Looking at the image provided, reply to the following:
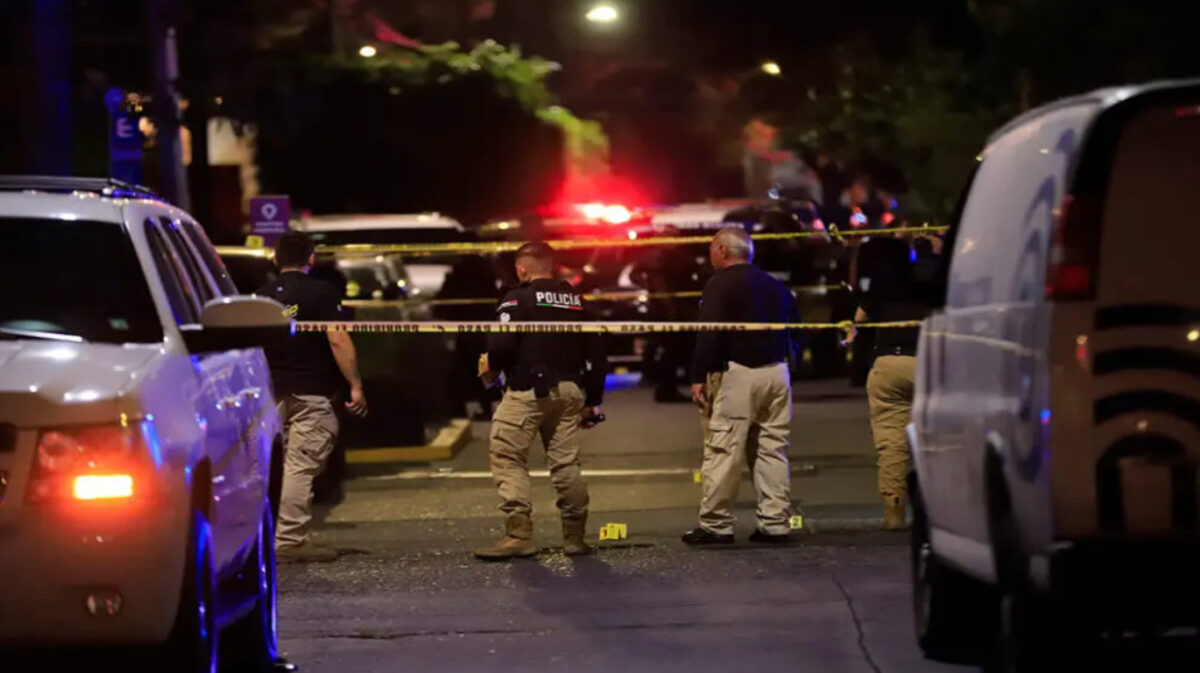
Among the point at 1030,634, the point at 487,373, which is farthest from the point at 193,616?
the point at 487,373

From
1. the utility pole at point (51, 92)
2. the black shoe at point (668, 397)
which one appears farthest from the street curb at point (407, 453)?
the black shoe at point (668, 397)

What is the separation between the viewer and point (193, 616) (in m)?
6.84

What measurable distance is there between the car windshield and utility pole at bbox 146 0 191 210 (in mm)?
16764

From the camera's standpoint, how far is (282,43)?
31656 millimetres

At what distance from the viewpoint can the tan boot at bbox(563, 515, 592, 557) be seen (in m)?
12.4

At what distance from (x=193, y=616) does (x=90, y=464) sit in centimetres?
63

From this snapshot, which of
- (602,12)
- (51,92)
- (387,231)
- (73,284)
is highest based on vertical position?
(602,12)

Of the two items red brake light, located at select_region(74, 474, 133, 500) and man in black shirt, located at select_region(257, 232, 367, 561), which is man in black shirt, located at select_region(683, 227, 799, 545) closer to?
man in black shirt, located at select_region(257, 232, 367, 561)

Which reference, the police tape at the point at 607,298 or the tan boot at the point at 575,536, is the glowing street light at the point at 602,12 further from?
the tan boot at the point at 575,536

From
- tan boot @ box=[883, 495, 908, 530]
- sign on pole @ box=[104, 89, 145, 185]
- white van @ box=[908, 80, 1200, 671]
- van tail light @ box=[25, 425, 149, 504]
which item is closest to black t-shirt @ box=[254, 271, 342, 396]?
tan boot @ box=[883, 495, 908, 530]

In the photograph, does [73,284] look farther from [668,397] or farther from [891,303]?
[668,397]

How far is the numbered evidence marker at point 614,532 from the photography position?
1303 cm

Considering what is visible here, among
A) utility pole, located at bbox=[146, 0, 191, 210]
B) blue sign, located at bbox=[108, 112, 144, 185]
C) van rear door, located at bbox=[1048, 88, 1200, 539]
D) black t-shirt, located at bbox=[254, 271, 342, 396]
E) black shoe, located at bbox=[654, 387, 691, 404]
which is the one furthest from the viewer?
utility pole, located at bbox=[146, 0, 191, 210]

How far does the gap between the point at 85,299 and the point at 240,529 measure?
3.93 feet
